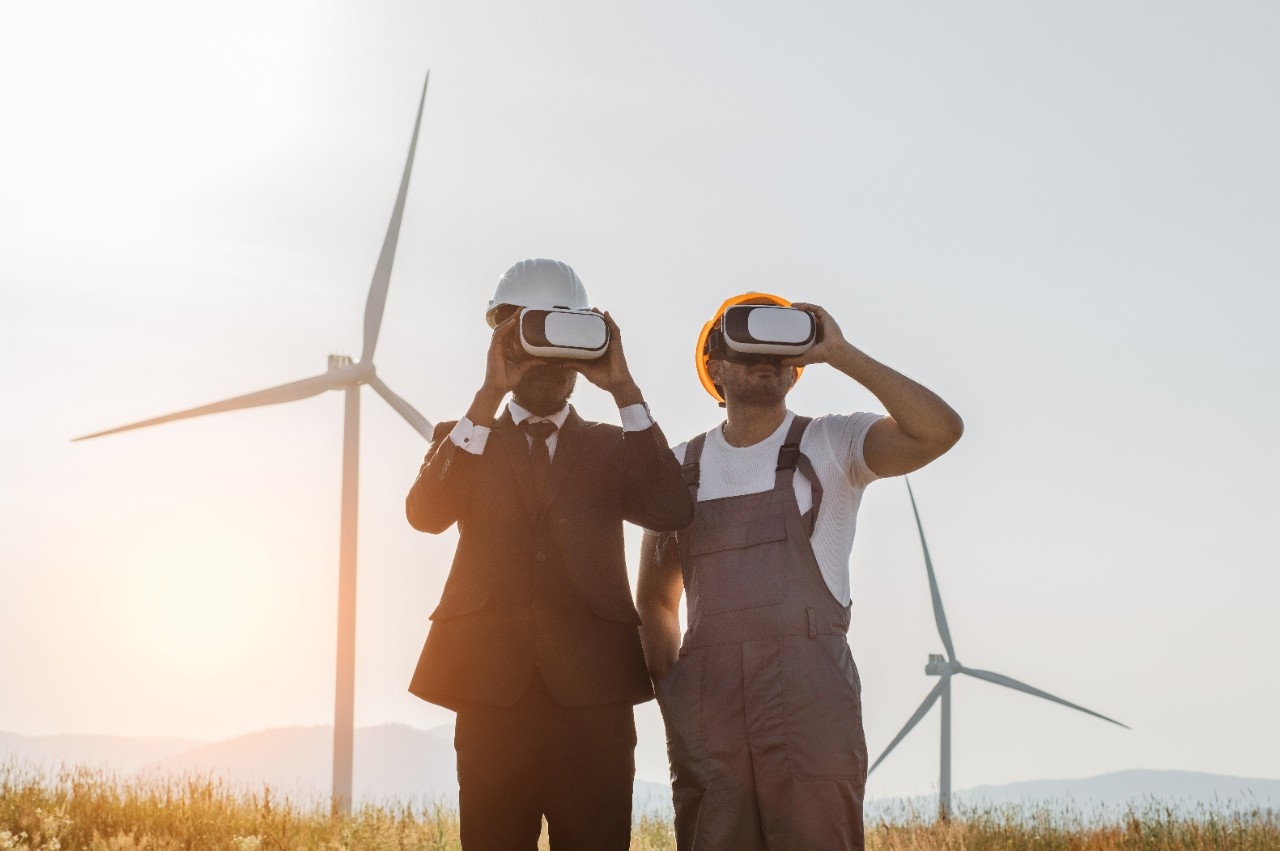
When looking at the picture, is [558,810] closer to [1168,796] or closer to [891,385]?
[891,385]

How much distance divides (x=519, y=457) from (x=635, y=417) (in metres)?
0.51

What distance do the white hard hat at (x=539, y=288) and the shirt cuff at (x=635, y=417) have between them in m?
0.52

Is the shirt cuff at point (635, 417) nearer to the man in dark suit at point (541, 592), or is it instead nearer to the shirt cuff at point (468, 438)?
the man in dark suit at point (541, 592)

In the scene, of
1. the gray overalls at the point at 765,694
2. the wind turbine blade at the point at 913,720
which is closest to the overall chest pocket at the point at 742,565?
the gray overalls at the point at 765,694

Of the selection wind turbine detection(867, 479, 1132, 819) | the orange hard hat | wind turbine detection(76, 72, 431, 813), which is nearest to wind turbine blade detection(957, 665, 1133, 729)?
wind turbine detection(867, 479, 1132, 819)

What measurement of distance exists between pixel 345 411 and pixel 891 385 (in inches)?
744

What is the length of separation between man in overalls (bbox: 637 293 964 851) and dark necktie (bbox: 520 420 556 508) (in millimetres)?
753

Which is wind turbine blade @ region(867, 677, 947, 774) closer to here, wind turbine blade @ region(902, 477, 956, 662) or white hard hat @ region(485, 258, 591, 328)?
wind turbine blade @ region(902, 477, 956, 662)

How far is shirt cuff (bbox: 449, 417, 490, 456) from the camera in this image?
5.67 m

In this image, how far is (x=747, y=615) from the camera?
5.89 m

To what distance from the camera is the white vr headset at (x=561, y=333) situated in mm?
5660

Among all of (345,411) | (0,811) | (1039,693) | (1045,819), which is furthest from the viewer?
(1039,693)

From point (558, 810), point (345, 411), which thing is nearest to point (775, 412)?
point (558, 810)

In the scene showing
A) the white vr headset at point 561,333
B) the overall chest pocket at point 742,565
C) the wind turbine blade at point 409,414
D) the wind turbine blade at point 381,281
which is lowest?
the overall chest pocket at point 742,565
